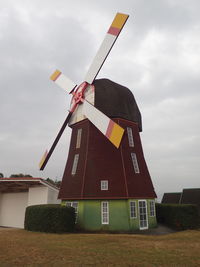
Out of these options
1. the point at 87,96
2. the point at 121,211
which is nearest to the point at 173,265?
the point at 121,211

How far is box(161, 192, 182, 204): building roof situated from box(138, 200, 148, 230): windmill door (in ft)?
63.9

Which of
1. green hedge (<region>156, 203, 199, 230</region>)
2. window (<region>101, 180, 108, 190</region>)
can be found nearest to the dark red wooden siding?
window (<region>101, 180, 108, 190</region>)

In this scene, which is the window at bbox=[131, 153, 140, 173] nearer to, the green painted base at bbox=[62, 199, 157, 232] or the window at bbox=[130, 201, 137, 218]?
the green painted base at bbox=[62, 199, 157, 232]

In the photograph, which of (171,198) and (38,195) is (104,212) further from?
(171,198)

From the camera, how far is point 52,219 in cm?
1605

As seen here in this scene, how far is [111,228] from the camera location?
17.1m

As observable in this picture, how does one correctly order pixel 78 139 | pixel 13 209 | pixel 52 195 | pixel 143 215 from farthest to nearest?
pixel 13 209 → pixel 52 195 → pixel 78 139 → pixel 143 215

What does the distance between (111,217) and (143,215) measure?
2.63 m

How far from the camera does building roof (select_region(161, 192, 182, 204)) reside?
3636 centimetres

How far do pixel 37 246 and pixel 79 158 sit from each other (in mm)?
9663

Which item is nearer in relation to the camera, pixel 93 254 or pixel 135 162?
pixel 93 254

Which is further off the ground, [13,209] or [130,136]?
[130,136]

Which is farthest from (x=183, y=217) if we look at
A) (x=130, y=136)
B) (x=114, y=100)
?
(x=114, y=100)

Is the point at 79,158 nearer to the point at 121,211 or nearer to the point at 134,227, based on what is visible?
the point at 121,211
